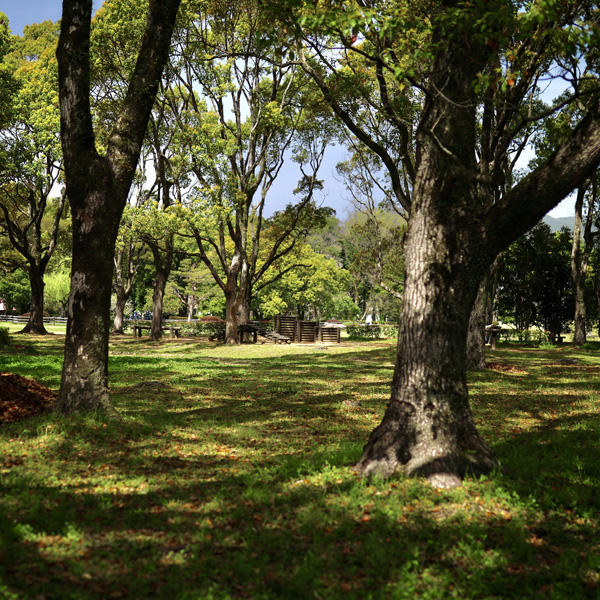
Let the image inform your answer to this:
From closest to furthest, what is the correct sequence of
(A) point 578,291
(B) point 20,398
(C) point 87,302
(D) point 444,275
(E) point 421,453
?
(E) point 421,453, (D) point 444,275, (C) point 87,302, (B) point 20,398, (A) point 578,291

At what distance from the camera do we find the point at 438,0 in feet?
18.4

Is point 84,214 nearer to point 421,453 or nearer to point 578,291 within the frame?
point 421,453

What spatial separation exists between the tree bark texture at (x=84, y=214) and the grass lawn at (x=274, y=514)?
2.06 ft

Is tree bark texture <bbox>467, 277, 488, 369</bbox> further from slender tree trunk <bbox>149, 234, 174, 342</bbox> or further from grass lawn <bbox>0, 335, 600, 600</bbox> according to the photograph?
slender tree trunk <bbox>149, 234, 174, 342</bbox>

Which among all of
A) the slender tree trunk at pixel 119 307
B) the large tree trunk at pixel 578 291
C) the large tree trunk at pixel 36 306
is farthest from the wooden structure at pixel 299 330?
the large tree trunk at pixel 36 306

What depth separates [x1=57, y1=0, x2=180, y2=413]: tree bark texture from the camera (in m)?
6.94

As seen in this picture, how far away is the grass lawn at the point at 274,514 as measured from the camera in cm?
331

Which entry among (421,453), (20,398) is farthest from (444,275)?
(20,398)

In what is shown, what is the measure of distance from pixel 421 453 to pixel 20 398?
6.27 metres

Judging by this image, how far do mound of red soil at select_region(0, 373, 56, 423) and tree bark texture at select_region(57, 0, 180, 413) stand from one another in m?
0.73

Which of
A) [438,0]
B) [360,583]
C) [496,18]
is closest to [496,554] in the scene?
[360,583]

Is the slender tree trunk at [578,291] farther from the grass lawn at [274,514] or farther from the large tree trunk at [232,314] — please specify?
the grass lawn at [274,514]

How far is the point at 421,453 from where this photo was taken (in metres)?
5.12

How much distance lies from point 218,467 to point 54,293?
63.1 metres
